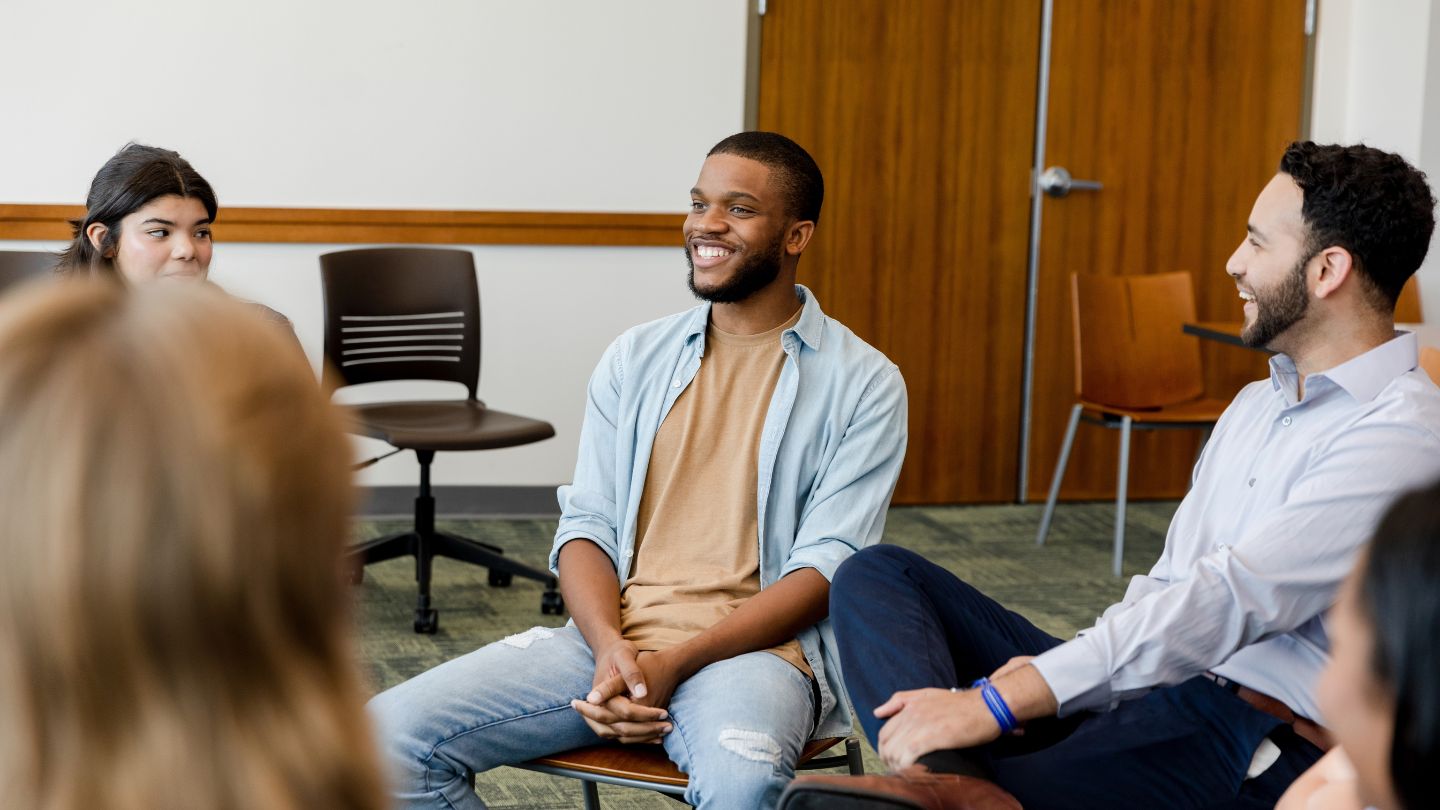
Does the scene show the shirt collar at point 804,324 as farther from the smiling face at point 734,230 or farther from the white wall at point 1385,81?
the white wall at point 1385,81

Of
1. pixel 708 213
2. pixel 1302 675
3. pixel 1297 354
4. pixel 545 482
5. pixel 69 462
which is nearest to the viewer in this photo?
pixel 69 462

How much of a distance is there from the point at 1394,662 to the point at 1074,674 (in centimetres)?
84

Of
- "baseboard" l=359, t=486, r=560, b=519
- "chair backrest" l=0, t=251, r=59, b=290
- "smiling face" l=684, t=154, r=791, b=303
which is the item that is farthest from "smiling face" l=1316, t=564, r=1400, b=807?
"baseboard" l=359, t=486, r=560, b=519

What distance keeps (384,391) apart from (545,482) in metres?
0.65

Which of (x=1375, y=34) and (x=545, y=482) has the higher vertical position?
(x=1375, y=34)

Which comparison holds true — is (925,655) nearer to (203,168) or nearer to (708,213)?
(708,213)

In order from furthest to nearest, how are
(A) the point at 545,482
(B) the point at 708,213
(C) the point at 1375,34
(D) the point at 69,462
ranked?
(C) the point at 1375,34 → (A) the point at 545,482 → (B) the point at 708,213 → (D) the point at 69,462

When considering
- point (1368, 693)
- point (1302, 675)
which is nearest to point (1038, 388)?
point (1302, 675)

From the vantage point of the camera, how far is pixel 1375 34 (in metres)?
5.50

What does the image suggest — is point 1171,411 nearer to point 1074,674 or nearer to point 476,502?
point 476,502

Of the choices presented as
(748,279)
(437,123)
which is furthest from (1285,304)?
(437,123)

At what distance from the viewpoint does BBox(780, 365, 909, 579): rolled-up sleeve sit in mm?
2070

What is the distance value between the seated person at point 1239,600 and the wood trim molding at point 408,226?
10.5 ft

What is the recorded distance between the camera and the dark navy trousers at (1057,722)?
167 cm
